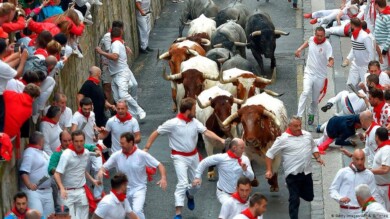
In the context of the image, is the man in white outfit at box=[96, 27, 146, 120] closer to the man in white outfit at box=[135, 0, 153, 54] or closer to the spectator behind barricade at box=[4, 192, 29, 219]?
the man in white outfit at box=[135, 0, 153, 54]

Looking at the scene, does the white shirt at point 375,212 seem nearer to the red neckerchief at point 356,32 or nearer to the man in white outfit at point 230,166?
the man in white outfit at point 230,166

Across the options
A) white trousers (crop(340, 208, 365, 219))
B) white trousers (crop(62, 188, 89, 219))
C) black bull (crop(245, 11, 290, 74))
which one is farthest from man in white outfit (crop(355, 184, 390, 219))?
black bull (crop(245, 11, 290, 74))

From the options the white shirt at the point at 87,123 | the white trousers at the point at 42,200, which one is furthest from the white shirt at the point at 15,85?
the white shirt at the point at 87,123

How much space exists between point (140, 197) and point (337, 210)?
11.4 feet

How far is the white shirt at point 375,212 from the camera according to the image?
1867 cm

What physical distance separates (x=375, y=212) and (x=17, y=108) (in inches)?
212

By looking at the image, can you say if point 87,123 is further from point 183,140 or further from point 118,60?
point 118,60

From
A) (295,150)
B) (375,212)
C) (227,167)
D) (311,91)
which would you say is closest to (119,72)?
(311,91)

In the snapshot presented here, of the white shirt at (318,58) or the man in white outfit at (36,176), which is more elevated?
the man in white outfit at (36,176)

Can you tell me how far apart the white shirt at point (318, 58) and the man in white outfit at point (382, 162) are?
5526 mm

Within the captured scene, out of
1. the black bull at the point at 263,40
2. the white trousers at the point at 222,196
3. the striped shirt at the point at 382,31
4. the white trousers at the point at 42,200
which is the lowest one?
the black bull at the point at 263,40

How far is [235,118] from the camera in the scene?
2402 cm

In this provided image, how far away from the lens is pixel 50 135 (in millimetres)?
21750

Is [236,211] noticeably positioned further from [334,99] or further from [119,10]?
[119,10]
